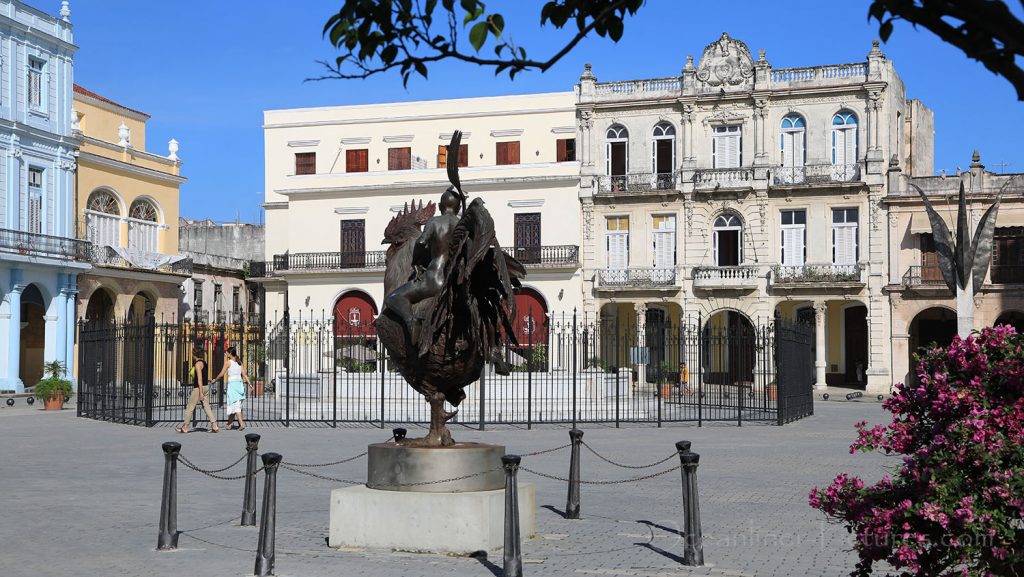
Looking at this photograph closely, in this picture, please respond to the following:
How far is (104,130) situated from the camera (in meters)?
43.7

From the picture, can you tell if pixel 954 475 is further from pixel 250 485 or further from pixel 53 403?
pixel 53 403

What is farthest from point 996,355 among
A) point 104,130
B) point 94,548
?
point 104,130

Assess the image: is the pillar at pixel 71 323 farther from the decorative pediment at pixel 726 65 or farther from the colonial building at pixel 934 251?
the colonial building at pixel 934 251

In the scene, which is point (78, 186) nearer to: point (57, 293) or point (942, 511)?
point (57, 293)

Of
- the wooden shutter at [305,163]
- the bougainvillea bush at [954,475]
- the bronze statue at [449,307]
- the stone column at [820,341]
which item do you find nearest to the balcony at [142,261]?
the wooden shutter at [305,163]

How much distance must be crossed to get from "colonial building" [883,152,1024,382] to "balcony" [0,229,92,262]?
1087 inches

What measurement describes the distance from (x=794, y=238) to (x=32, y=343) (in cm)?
2722

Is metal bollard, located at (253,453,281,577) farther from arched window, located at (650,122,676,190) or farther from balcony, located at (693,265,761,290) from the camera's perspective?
arched window, located at (650,122,676,190)

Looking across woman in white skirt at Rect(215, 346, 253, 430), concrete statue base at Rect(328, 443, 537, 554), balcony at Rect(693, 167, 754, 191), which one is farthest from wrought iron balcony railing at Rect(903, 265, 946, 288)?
concrete statue base at Rect(328, 443, 537, 554)

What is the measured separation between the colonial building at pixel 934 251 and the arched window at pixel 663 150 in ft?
25.3

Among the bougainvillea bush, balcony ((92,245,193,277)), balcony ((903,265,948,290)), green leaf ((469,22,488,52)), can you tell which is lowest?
the bougainvillea bush

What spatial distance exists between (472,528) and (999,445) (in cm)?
431

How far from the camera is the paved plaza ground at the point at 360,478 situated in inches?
336

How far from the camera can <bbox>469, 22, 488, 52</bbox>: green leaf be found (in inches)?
152
